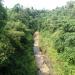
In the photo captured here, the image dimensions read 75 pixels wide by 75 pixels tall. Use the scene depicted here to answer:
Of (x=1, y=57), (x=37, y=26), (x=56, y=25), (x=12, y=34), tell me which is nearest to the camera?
(x=1, y=57)

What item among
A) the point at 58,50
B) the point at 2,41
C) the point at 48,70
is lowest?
the point at 48,70

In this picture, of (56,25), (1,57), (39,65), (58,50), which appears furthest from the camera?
(56,25)

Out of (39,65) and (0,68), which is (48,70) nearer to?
(39,65)

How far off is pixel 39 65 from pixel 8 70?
32.9 feet

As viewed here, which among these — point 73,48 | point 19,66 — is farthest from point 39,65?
point 19,66

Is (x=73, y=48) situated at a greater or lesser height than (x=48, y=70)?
greater

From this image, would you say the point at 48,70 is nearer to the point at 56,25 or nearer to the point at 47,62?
the point at 47,62

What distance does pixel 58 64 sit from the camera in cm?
2508

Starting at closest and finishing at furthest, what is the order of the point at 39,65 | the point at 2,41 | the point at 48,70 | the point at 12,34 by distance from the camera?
the point at 2,41 → the point at 12,34 → the point at 48,70 → the point at 39,65

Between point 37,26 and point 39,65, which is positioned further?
point 37,26

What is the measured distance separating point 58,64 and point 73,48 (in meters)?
3.52

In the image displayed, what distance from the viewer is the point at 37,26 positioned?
6556cm

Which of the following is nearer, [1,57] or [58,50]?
[1,57]

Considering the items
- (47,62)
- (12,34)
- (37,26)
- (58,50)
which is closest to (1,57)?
(12,34)
